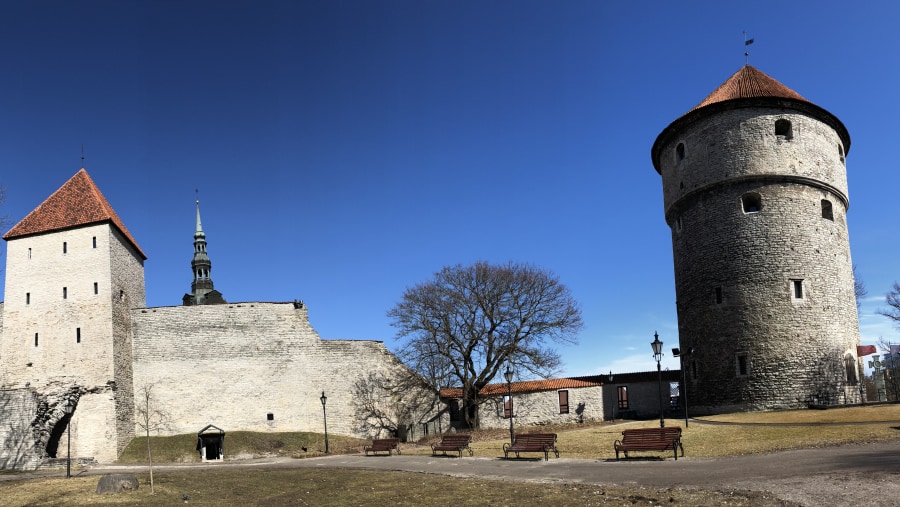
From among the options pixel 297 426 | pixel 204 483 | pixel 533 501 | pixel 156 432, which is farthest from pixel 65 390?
pixel 533 501

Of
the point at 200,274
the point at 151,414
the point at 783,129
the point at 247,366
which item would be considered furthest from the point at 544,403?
the point at 200,274

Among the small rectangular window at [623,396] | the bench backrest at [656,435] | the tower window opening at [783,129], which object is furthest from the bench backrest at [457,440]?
the tower window opening at [783,129]

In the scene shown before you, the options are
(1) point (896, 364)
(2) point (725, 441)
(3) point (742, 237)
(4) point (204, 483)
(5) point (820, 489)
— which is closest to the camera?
(5) point (820, 489)

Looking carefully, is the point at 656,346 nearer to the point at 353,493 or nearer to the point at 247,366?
the point at 353,493

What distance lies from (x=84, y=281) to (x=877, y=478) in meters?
32.7

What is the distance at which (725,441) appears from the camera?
18.2 m

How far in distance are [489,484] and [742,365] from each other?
1760 centimetres

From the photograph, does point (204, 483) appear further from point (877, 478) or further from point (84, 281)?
point (84, 281)

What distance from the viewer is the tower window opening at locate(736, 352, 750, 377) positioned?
1066 inches

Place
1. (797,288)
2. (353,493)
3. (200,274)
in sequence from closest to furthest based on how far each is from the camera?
(353,493) < (797,288) < (200,274)

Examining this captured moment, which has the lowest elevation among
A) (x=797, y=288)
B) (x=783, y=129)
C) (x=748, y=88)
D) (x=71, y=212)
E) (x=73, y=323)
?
(x=797, y=288)

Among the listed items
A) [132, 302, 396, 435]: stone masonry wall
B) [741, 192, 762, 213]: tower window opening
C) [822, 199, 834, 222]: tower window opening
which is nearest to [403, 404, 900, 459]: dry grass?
[741, 192, 762, 213]: tower window opening

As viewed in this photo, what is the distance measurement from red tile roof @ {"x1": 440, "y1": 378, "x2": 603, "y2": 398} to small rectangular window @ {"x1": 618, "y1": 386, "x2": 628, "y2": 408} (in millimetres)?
1283

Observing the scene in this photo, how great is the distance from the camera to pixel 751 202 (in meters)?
28.3
